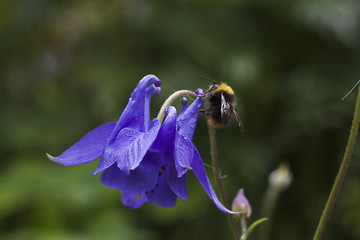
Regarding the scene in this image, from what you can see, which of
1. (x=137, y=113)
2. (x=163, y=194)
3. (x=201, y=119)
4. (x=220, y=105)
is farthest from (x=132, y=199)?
(x=201, y=119)

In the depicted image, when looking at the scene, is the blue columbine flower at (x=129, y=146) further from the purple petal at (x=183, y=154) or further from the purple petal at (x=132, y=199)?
the purple petal at (x=132, y=199)

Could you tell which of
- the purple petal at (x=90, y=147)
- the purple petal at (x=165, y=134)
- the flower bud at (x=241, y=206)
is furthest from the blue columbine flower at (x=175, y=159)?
the flower bud at (x=241, y=206)

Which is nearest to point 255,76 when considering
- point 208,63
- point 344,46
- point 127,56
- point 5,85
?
point 208,63

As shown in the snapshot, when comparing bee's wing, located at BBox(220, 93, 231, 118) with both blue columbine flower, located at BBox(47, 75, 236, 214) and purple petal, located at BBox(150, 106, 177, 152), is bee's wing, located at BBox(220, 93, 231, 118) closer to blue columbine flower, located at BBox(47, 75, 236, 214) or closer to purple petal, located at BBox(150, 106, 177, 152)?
blue columbine flower, located at BBox(47, 75, 236, 214)

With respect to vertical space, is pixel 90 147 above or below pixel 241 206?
above

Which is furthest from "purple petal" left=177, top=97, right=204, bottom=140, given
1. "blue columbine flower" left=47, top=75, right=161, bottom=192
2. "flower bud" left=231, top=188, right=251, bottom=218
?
"flower bud" left=231, top=188, right=251, bottom=218

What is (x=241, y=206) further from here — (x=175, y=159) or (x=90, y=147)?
(x=90, y=147)

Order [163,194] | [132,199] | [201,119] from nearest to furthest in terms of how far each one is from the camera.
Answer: [163,194]
[132,199]
[201,119]
